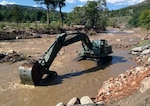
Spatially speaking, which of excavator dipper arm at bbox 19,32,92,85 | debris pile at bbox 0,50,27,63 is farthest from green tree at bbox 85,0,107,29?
excavator dipper arm at bbox 19,32,92,85

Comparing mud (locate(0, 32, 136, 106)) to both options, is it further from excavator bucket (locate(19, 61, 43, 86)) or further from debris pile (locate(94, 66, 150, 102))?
debris pile (locate(94, 66, 150, 102))

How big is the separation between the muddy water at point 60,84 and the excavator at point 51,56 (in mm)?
609

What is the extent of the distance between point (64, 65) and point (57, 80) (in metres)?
4.71

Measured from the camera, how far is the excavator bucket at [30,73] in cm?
1546

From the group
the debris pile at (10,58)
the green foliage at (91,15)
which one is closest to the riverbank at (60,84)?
the debris pile at (10,58)

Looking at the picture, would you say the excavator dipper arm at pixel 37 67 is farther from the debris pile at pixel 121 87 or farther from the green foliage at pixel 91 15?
the green foliage at pixel 91 15

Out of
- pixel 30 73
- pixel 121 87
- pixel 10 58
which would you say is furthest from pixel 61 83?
pixel 10 58

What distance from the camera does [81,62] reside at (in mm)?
23234

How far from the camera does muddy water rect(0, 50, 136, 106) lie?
46.0ft

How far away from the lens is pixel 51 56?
56.4 ft

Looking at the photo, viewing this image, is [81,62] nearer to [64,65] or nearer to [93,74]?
[64,65]

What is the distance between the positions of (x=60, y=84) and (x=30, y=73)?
2.24 m

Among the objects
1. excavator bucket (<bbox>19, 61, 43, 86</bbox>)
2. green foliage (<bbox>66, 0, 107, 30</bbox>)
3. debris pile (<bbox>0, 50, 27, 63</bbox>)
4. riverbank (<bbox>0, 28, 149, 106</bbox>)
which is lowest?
riverbank (<bbox>0, 28, 149, 106</bbox>)

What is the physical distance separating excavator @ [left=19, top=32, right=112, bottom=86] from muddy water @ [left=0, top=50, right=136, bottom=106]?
609 millimetres
